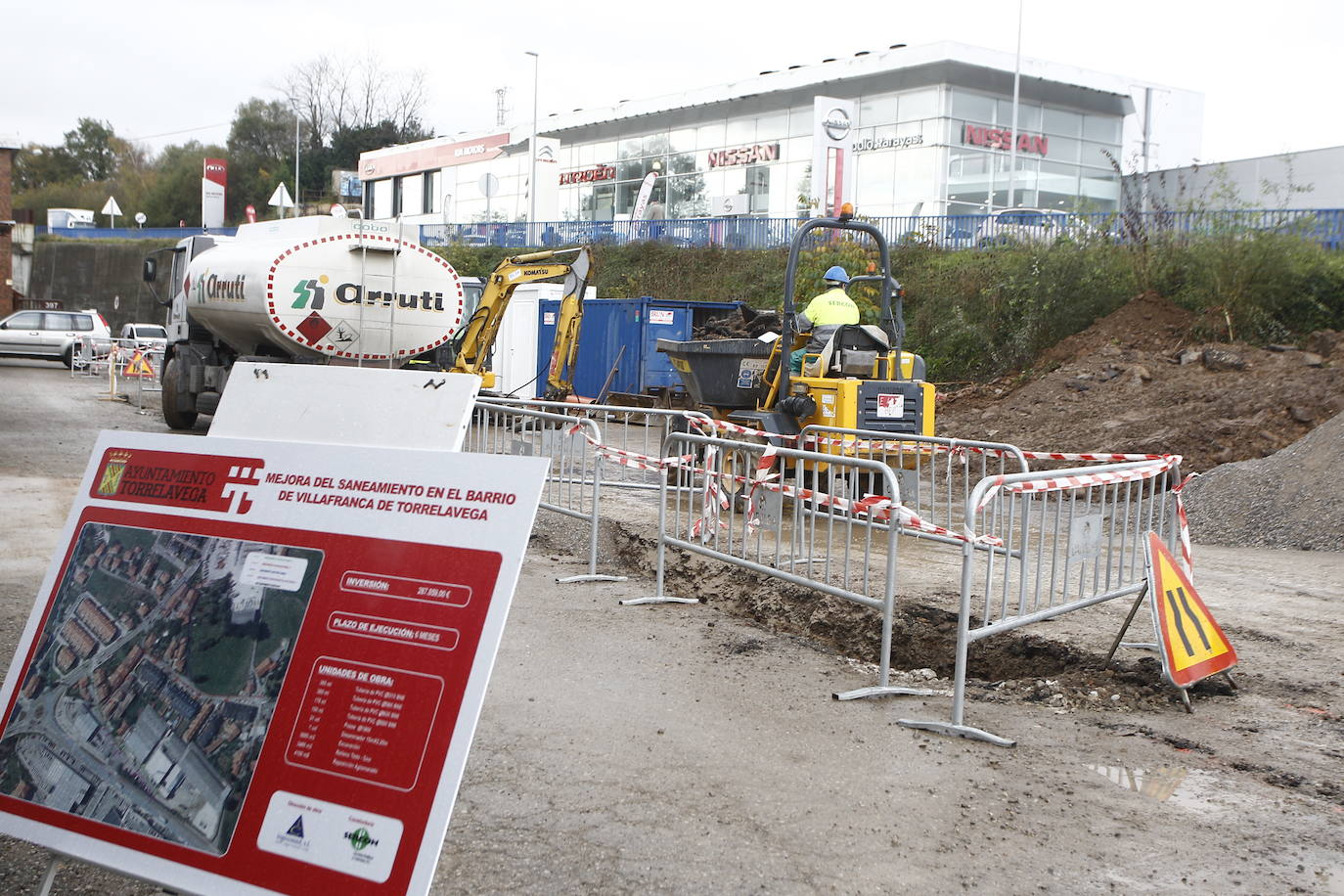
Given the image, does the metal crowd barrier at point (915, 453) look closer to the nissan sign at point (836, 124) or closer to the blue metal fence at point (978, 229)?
the blue metal fence at point (978, 229)

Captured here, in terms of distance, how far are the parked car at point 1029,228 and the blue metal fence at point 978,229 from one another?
0.02 metres

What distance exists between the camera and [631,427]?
23.6m

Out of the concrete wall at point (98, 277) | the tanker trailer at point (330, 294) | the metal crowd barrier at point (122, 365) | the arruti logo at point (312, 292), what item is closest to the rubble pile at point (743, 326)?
the tanker trailer at point (330, 294)

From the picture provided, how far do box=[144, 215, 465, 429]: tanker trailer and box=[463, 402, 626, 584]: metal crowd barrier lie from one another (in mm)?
5529

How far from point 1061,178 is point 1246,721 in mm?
35670

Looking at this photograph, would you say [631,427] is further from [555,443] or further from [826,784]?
[826,784]

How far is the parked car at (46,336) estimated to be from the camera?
33.6 metres

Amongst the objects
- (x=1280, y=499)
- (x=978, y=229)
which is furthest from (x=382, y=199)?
(x=1280, y=499)

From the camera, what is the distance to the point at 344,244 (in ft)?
50.4

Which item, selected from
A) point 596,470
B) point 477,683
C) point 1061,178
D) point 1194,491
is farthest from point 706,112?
point 477,683

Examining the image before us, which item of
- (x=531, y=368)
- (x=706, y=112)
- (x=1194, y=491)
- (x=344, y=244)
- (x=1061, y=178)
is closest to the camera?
(x=1194, y=491)

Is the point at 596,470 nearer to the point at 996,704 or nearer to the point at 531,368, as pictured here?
the point at 996,704

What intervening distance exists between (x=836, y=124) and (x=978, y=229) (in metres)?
7.70

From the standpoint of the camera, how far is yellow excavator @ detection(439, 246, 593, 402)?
16.5 m
